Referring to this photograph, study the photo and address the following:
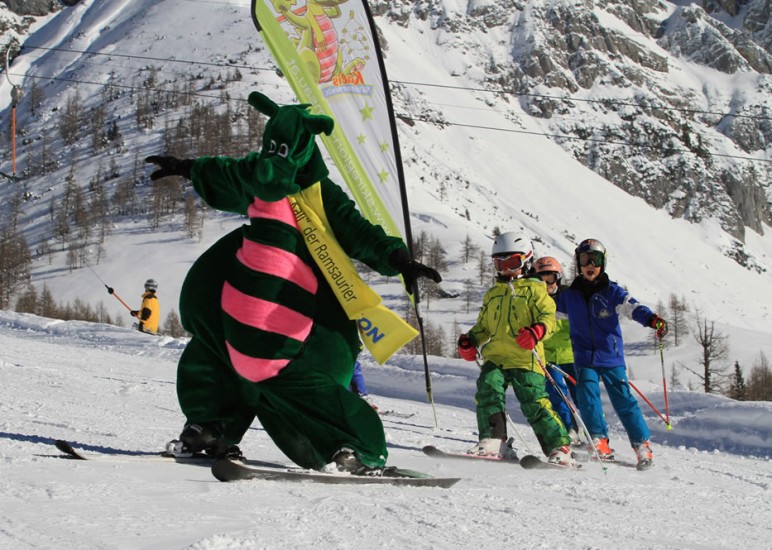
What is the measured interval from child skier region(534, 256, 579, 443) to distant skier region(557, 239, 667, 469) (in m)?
0.21

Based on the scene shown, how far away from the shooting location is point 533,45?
188500 mm

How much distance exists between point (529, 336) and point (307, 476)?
2253 mm

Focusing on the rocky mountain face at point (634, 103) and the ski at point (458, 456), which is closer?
the ski at point (458, 456)

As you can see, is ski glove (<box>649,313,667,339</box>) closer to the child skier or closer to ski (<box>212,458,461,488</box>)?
the child skier

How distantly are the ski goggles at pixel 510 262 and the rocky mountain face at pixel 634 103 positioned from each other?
162350 mm

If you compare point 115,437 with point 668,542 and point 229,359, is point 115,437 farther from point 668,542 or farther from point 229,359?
point 668,542

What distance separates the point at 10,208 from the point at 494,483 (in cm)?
10485

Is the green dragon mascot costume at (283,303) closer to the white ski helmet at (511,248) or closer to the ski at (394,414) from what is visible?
the white ski helmet at (511,248)

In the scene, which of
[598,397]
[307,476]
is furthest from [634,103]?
[307,476]

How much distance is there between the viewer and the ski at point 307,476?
285cm

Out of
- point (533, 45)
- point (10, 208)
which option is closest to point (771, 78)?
point (533, 45)

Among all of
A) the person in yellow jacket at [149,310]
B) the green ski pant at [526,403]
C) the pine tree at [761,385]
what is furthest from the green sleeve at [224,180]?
the pine tree at [761,385]

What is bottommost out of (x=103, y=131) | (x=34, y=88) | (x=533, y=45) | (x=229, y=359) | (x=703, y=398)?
(x=703, y=398)

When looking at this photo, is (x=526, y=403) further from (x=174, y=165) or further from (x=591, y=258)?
(x=174, y=165)
